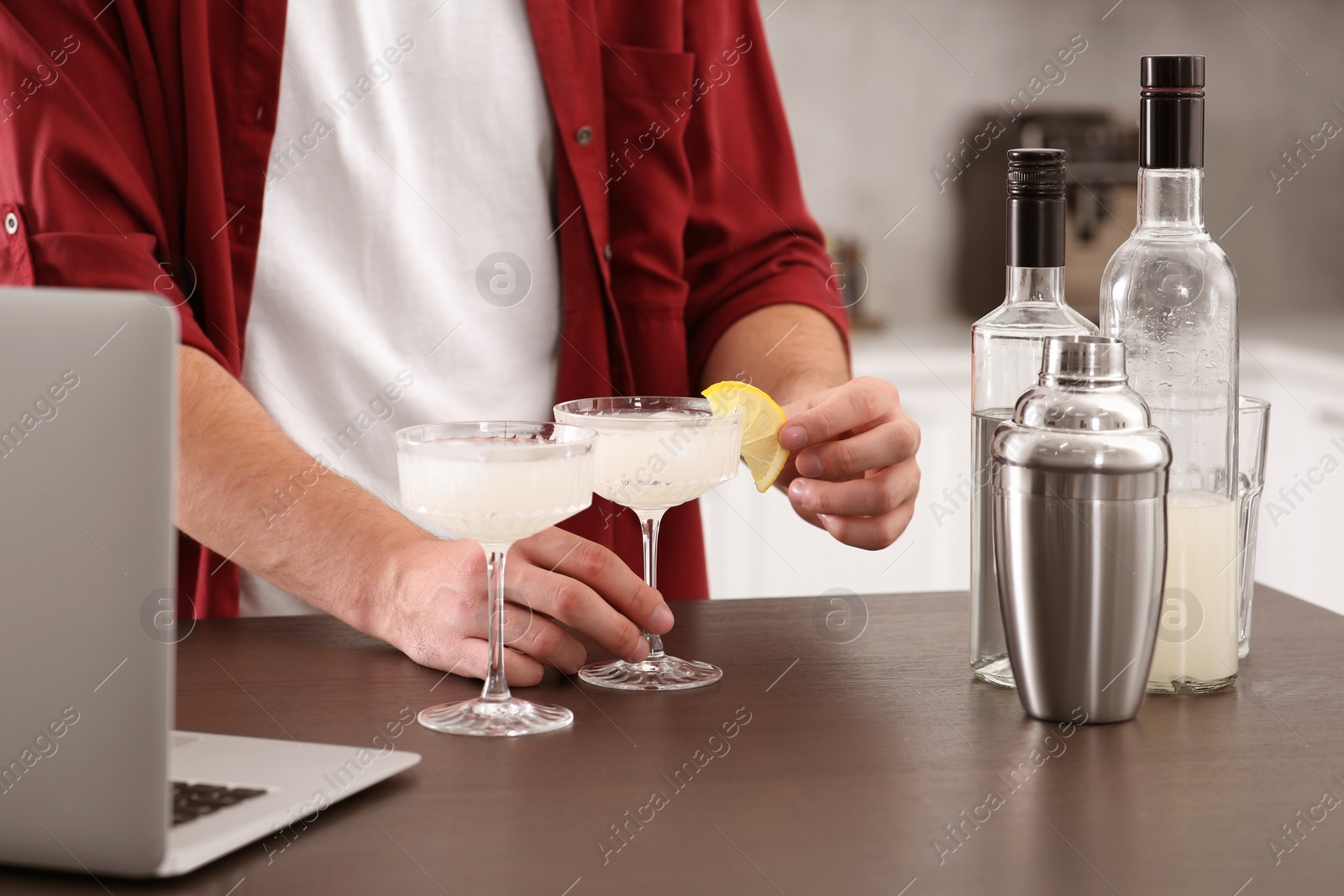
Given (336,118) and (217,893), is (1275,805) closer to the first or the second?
(217,893)

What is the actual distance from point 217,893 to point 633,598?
1.36 ft

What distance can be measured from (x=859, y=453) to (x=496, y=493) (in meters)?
0.38

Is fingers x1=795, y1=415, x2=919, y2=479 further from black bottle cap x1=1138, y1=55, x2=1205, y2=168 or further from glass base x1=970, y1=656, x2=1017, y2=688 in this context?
black bottle cap x1=1138, y1=55, x2=1205, y2=168

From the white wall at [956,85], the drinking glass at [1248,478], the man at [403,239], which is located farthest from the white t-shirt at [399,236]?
the white wall at [956,85]

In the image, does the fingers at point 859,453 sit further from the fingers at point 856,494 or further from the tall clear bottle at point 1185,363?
the tall clear bottle at point 1185,363

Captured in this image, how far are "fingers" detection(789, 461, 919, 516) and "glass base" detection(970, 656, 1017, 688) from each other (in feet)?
0.63

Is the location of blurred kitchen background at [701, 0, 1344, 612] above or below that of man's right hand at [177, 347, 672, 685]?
above

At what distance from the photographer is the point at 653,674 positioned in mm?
955

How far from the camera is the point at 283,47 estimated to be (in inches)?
55.6

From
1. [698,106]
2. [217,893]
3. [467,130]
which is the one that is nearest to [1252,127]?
[698,106]

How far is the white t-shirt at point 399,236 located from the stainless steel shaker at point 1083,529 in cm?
82

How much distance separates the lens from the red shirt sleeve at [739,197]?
5.45 feet

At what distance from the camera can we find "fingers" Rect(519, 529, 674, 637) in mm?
959

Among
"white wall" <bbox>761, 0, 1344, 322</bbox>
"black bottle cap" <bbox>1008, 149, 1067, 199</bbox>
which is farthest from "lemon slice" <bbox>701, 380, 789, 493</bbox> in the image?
"white wall" <bbox>761, 0, 1344, 322</bbox>
